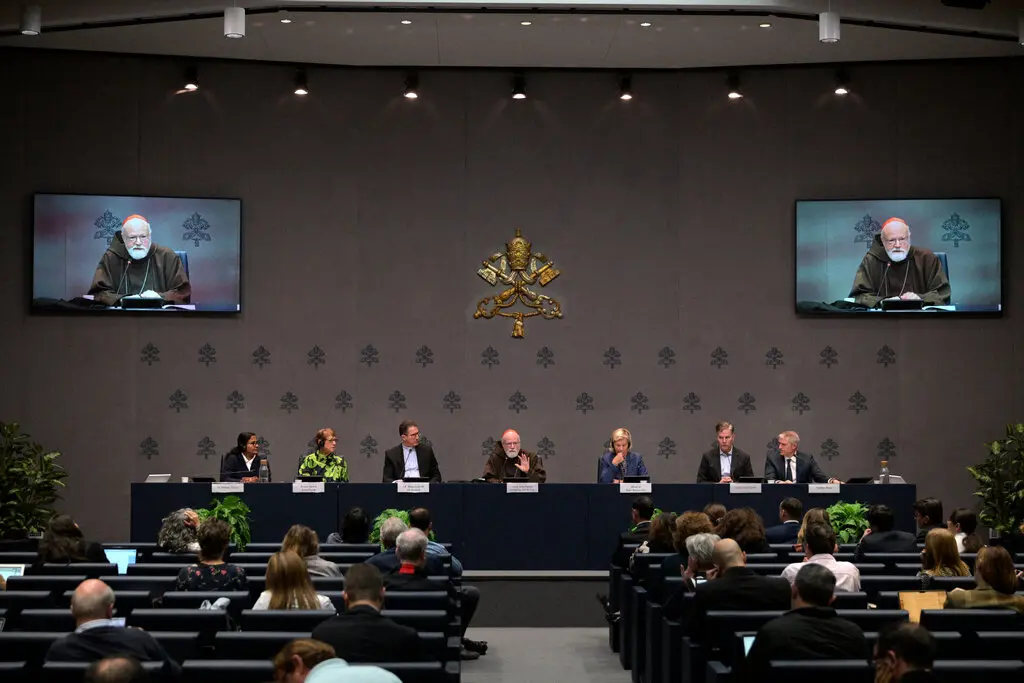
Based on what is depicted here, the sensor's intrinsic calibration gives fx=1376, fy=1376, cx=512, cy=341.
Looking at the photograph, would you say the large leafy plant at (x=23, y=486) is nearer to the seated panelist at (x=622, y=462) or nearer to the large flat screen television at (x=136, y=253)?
the large flat screen television at (x=136, y=253)

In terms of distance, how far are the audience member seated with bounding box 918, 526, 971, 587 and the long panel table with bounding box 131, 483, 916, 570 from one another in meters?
4.16

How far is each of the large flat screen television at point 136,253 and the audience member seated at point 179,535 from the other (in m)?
5.83

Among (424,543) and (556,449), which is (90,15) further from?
(424,543)

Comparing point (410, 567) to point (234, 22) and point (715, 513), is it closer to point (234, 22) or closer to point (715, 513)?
point (715, 513)

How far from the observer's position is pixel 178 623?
5.59m

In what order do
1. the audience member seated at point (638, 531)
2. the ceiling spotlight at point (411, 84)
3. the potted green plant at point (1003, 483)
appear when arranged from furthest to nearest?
the ceiling spotlight at point (411, 84)
the potted green plant at point (1003, 483)
the audience member seated at point (638, 531)

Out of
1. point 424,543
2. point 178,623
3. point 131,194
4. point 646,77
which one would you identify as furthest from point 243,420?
point 178,623

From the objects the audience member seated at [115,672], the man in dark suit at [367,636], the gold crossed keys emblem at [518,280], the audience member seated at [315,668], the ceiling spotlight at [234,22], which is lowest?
the man in dark suit at [367,636]

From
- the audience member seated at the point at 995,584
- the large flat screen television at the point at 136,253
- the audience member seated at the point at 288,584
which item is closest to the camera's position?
the audience member seated at the point at 288,584

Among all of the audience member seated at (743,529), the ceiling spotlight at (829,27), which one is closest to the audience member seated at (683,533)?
the audience member seated at (743,529)

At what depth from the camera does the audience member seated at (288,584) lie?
584 centimetres

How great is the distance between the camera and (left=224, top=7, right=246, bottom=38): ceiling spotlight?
1124cm

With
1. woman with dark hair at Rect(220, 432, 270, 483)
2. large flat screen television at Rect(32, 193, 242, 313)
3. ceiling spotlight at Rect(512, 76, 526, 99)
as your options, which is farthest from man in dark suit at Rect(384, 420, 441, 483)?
ceiling spotlight at Rect(512, 76, 526, 99)

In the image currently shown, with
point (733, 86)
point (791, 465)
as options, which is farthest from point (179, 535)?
point (733, 86)
